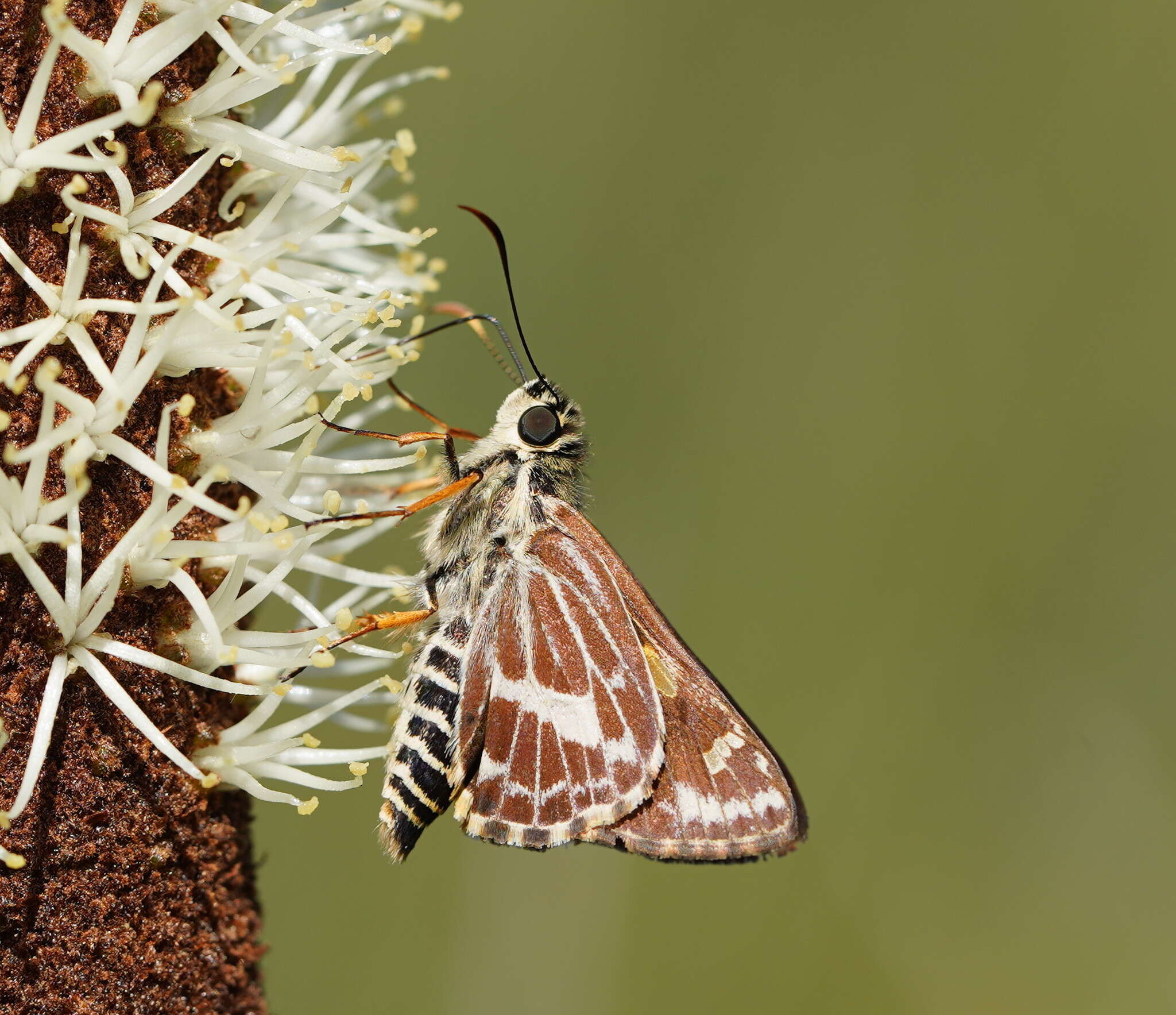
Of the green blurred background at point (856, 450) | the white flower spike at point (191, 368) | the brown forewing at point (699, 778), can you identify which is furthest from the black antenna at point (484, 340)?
the green blurred background at point (856, 450)

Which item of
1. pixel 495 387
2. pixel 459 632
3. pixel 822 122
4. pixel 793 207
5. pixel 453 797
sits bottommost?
pixel 453 797

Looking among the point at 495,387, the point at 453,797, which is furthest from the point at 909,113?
the point at 453,797

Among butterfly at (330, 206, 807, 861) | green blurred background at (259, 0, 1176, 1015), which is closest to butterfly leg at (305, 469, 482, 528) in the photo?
butterfly at (330, 206, 807, 861)

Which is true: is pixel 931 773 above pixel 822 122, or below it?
below

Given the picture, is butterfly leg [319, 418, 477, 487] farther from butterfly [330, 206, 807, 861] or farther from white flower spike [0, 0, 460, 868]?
white flower spike [0, 0, 460, 868]

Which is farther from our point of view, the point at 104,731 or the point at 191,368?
the point at 191,368

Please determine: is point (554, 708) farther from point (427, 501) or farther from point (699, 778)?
point (427, 501)

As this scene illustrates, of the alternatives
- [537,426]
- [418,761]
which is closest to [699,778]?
[418,761]

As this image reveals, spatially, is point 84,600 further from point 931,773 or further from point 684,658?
point 931,773
